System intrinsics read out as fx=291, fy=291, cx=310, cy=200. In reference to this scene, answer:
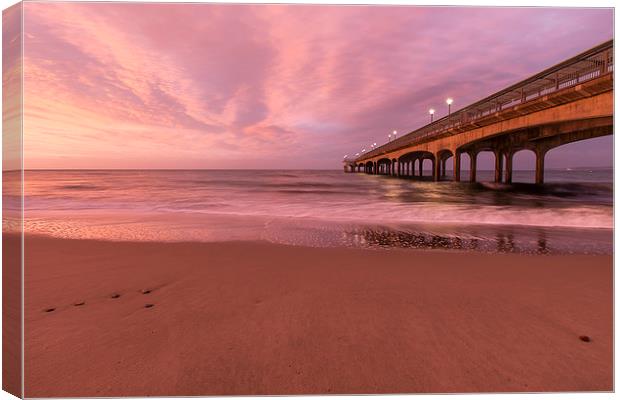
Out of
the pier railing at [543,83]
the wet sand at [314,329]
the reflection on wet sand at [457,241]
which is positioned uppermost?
the pier railing at [543,83]

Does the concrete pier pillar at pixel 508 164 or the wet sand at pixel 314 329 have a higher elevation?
the concrete pier pillar at pixel 508 164

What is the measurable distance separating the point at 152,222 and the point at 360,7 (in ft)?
26.0

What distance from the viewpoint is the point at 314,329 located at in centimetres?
239

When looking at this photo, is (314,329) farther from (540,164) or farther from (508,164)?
(508,164)

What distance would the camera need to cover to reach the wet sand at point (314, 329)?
197 centimetres

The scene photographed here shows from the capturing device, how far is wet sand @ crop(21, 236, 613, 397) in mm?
1969

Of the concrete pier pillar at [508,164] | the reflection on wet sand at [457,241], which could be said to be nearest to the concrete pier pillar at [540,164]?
the concrete pier pillar at [508,164]

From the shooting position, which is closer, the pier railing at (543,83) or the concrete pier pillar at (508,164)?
the pier railing at (543,83)

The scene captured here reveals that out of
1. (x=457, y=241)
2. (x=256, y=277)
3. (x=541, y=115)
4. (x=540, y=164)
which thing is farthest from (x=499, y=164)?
(x=256, y=277)

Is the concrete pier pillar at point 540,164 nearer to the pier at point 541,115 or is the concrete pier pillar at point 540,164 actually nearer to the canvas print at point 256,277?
the pier at point 541,115

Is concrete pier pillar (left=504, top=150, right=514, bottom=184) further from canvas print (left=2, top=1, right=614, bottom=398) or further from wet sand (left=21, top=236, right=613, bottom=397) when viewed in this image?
wet sand (left=21, top=236, right=613, bottom=397)

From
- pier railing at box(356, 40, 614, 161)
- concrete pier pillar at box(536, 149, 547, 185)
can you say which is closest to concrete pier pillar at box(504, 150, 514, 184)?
concrete pier pillar at box(536, 149, 547, 185)

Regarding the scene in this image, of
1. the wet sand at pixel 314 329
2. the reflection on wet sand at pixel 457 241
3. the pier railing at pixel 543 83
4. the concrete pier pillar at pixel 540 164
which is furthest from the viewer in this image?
the concrete pier pillar at pixel 540 164

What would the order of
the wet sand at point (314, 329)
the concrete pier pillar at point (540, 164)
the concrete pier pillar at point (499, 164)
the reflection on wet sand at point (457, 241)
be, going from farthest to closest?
the concrete pier pillar at point (499, 164)
the concrete pier pillar at point (540, 164)
the reflection on wet sand at point (457, 241)
the wet sand at point (314, 329)
